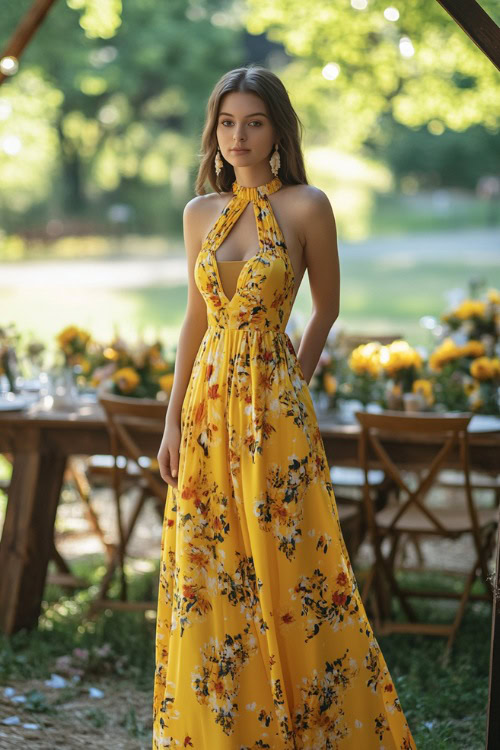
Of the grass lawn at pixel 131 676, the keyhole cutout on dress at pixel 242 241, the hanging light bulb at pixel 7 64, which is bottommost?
the grass lawn at pixel 131 676

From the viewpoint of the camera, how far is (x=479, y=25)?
10.0 ft

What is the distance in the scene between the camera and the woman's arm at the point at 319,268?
284 centimetres

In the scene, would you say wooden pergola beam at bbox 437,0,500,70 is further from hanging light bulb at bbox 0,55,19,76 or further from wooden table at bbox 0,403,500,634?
hanging light bulb at bbox 0,55,19,76

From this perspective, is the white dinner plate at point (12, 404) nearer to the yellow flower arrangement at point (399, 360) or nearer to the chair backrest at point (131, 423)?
the chair backrest at point (131, 423)

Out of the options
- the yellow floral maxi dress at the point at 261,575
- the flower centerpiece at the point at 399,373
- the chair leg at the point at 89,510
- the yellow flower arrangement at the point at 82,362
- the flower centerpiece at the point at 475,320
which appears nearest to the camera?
the yellow floral maxi dress at the point at 261,575

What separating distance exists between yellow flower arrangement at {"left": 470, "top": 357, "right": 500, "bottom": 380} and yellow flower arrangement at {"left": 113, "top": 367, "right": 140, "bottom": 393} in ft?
5.10

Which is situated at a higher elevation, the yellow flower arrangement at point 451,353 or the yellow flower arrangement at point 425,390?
the yellow flower arrangement at point 451,353

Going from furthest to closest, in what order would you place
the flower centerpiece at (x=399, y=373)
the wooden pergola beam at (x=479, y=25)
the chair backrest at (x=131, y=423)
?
the flower centerpiece at (x=399, y=373) < the chair backrest at (x=131, y=423) < the wooden pergola beam at (x=479, y=25)

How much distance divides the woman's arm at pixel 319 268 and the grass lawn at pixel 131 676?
1348 millimetres

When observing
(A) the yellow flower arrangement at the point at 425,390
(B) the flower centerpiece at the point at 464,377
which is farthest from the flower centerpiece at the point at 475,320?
(A) the yellow flower arrangement at the point at 425,390

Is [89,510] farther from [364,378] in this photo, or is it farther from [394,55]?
[394,55]

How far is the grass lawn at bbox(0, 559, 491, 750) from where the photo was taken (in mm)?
3596

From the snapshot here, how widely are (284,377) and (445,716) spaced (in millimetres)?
1595

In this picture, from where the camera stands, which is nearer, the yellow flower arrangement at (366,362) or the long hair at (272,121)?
the long hair at (272,121)
